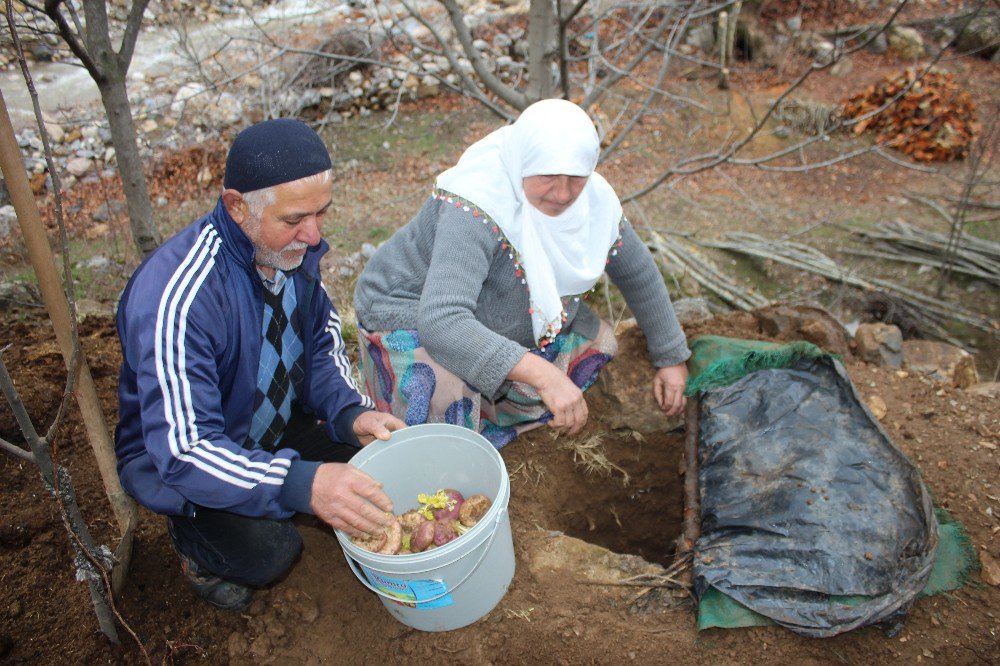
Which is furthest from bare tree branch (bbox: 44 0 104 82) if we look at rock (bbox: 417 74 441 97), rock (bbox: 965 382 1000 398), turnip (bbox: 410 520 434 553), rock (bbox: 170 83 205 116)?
rock (bbox: 417 74 441 97)

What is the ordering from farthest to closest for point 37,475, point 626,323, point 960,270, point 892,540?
point 960,270 < point 626,323 < point 37,475 < point 892,540

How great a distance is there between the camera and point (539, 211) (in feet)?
7.04

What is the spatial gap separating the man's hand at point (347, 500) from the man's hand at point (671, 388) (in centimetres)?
129

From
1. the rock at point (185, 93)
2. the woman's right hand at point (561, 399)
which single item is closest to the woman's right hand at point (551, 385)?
the woman's right hand at point (561, 399)

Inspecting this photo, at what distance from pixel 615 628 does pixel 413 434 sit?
831 millimetres

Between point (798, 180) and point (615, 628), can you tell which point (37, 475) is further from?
point (798, 180)

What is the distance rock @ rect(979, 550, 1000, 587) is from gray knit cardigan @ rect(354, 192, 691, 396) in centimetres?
110

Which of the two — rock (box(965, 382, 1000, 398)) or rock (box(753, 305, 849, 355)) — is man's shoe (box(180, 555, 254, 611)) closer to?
rock (box(753, 305, 849, 355))

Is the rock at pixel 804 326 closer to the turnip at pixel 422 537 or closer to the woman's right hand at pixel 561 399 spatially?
the woman's right hand at pixel 561 399

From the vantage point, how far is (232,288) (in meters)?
1.65

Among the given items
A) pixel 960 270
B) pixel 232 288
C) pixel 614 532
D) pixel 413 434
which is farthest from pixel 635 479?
pixel 960 270

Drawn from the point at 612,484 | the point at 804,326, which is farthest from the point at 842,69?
the point at 612,484

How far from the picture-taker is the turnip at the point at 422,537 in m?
1.87

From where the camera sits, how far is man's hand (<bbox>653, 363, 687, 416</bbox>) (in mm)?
2506
